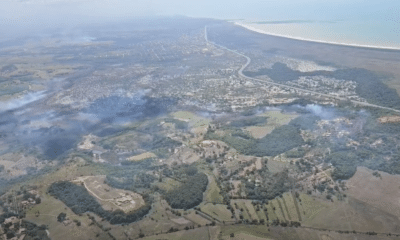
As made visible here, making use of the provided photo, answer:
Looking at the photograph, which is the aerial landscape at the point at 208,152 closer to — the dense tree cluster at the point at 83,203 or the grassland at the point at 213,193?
the dense tree cluster at the point at 83,203

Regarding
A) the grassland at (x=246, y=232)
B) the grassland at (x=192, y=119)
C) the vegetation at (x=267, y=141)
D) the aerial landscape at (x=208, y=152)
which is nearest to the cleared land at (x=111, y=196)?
the aerial landscape at (x=208, y=152)

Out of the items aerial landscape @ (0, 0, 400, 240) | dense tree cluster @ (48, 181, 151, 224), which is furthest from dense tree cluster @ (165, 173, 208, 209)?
dense tree cluster @ (48, 181, 151, 224)

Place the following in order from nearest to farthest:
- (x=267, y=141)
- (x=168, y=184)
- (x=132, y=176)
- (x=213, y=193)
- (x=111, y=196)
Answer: (x=111, y=196)
(x=213, y=193)
(x=168, y=184)
(x=132, y=176)
(x=267, y=141)

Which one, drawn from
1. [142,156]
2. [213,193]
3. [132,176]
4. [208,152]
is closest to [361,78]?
[208,152]

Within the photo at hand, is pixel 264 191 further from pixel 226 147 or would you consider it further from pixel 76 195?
pixel 76 195

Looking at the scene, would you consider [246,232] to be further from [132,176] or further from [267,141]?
[267,141]

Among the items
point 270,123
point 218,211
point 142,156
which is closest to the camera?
point 218,211

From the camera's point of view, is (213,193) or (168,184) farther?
(168,184)

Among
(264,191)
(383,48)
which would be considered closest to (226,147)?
(264,191)

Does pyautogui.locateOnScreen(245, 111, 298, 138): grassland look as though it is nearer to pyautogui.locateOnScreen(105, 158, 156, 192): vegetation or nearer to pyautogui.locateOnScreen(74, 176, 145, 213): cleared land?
pyautogui.locateOnScreen(105, 158, 156, 192): vegetation
